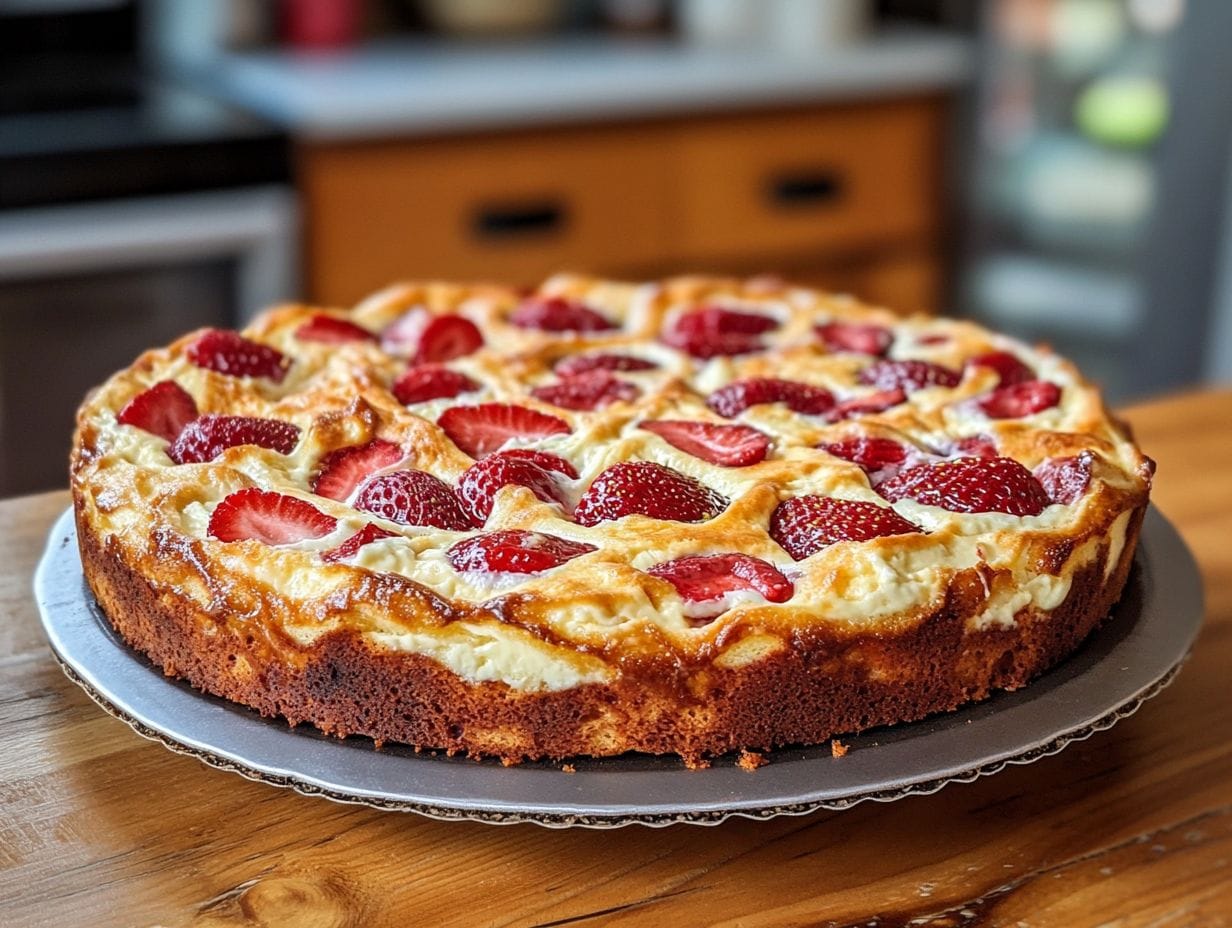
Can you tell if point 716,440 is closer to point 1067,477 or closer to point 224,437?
point 1067,477

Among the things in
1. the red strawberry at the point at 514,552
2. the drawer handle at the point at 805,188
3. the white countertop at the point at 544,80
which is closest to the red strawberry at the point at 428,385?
the red strawberry at the point at 514,552

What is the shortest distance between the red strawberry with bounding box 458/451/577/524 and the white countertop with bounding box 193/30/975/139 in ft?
6.02

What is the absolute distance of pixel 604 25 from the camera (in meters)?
4.04

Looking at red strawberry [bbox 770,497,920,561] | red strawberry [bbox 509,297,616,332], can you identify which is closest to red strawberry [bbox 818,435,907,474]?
red strawberry [bbox 770,497,920,561]

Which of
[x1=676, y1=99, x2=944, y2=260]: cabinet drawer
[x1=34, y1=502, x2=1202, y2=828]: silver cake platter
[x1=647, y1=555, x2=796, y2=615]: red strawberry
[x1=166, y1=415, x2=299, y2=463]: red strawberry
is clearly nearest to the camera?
[x1=34, y1=502, x2=1202, y2=828]: silver cake platter

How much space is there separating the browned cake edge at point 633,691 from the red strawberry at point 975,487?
0.11 meters

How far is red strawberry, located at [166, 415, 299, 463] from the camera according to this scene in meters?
1.38

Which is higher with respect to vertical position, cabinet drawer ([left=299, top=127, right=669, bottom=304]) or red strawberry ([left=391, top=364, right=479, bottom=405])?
red strawberry ([left=391, top=364, right=479, bottom=405])

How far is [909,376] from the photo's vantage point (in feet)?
5.22

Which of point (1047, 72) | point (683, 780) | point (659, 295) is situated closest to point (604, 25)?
point (1047, 72)

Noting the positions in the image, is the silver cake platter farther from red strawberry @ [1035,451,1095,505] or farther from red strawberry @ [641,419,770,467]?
red strawberry @ [641,419,770,467]

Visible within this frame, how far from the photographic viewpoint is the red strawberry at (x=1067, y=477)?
1.29 metres

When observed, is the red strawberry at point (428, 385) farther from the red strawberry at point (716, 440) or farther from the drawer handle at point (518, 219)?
the drawer handle at point (518, 219)

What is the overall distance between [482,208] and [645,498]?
6.80 feet
